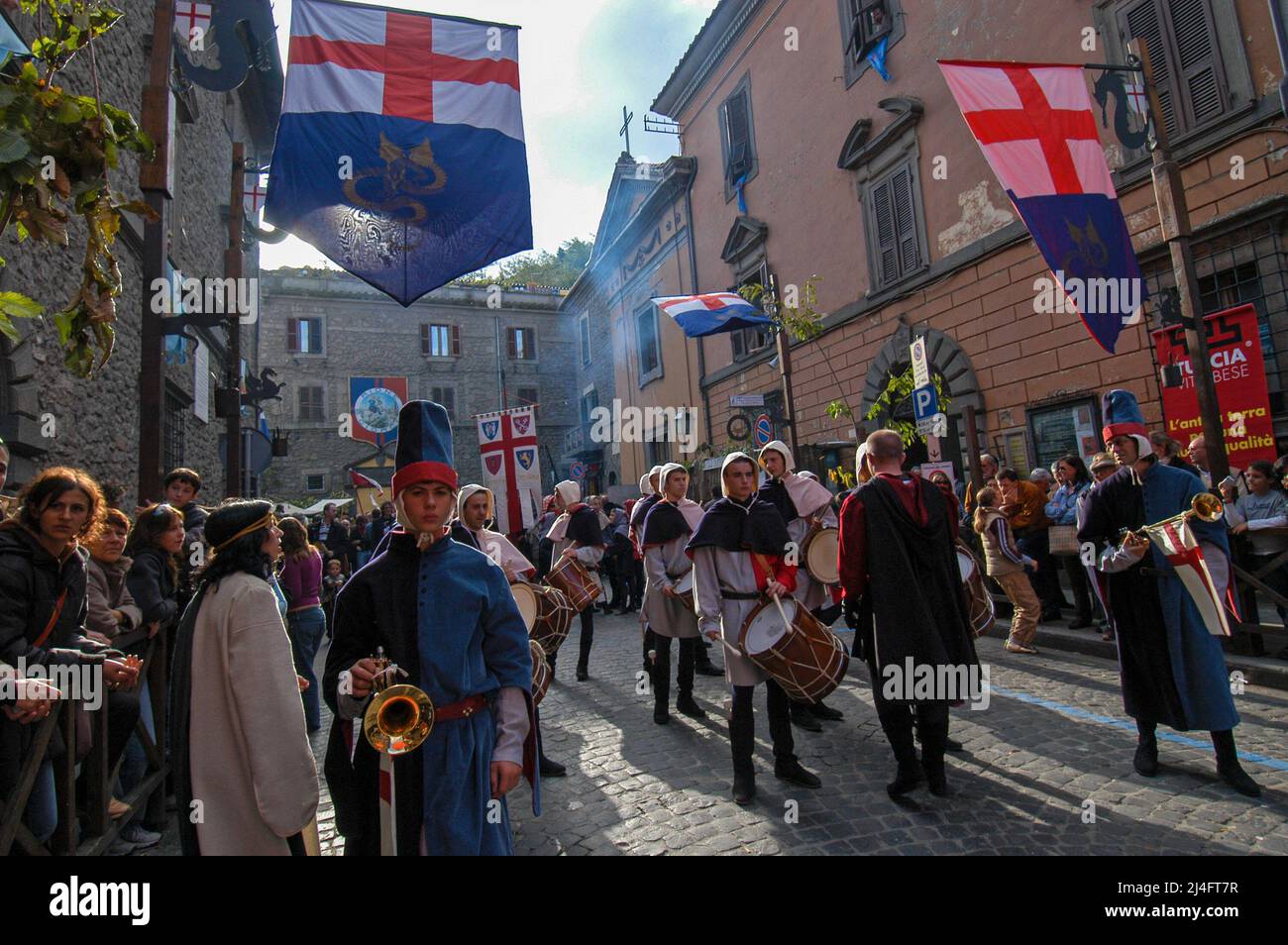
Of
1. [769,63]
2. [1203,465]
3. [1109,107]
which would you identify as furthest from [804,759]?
[769,63]

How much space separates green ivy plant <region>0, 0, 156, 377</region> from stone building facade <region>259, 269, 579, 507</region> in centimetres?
3031

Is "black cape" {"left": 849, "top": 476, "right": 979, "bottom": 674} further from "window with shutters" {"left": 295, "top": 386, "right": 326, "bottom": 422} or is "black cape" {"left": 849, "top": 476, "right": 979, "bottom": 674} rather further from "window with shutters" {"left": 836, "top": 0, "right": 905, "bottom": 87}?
"window with shutters" {"left": 295, "top": 386, "right": 326, "bottom": 422}

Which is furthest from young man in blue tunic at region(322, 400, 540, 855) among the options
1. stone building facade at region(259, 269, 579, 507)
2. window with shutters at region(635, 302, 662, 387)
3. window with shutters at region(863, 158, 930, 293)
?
stone building facade at region(259, 269, 579, 507)

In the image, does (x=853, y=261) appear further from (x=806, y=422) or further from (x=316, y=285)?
(x=316, y=285)

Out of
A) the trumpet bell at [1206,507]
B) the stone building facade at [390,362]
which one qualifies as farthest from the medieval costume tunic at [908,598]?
the stone building facade at [390,362]

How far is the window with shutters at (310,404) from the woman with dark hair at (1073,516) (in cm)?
3336

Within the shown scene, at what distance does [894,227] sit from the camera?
14281 millimetres

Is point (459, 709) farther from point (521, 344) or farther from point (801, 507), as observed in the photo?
point (521, 344)

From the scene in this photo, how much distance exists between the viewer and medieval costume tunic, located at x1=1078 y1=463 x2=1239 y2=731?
396cm

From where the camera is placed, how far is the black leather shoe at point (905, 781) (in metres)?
3.89

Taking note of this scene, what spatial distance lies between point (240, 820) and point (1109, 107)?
1225 centimetres

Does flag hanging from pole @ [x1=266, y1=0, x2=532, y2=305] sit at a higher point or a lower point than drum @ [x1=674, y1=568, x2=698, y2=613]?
higher

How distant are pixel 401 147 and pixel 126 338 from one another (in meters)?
5.70

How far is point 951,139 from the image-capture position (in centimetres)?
1277
